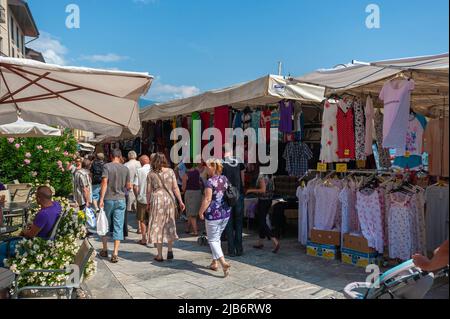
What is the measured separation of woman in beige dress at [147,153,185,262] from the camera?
5.73 m

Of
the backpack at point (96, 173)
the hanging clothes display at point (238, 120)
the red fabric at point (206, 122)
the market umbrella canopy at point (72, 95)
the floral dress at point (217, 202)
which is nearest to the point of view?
the market umbrella canopy at point (72, 95)

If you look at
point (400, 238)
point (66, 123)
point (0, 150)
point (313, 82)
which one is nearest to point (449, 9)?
point (313, 82)

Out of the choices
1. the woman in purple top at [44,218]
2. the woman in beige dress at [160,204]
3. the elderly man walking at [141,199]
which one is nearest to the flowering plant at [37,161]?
the elderly man walking at [141,199]

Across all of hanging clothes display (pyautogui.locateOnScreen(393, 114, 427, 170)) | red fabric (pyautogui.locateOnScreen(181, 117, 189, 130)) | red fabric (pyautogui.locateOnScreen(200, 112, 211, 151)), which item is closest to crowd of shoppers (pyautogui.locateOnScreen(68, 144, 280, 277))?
hanging clothes display (pyautogui.locateOnScreen(393, 114, 427, 170))

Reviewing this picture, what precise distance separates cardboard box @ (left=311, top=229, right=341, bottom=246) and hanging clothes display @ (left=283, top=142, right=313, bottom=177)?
7.42 ft

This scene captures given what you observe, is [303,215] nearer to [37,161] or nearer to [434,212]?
[434,212]

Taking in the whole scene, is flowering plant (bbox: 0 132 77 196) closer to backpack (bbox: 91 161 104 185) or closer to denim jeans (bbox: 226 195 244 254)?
backpack (bbox: 91 161 104 185)

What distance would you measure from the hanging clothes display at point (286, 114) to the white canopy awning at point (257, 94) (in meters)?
0.19

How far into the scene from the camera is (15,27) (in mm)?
29172

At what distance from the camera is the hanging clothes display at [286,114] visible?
7293 mm

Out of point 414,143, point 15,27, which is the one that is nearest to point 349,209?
point 414,143

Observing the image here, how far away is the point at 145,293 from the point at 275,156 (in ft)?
15.7

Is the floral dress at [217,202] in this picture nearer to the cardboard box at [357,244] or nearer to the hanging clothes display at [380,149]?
the cardboard box at [357,244]
